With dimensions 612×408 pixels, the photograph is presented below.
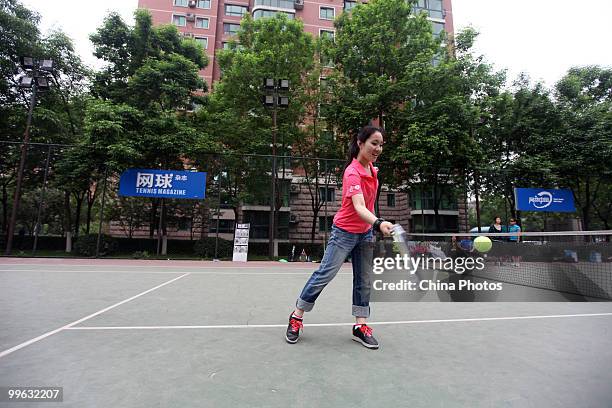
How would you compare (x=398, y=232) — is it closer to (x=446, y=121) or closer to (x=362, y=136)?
(x=362, y=136)

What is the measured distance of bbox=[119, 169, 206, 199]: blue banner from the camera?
48.9 ft

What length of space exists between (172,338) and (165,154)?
16283mm

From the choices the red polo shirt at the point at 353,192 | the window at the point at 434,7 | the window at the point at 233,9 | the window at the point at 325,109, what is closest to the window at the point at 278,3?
the window at the point at 233,9

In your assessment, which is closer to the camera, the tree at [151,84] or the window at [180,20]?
the tree at [151,84]

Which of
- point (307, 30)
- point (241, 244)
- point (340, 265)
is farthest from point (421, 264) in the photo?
point (307, 30)

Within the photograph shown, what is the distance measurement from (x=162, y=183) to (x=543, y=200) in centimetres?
2008

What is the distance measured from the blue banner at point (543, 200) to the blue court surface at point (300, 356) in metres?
14.5

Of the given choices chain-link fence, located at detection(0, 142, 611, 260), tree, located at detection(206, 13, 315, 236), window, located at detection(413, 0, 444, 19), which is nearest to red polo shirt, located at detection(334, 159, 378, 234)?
chain-link fence, located at detection(0, 142, 611, 260)

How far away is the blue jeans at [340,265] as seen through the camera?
2895 mm

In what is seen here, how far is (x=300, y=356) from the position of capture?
241 cm

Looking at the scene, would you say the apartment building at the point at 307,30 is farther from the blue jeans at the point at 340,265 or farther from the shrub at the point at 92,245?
the blue jeans at the point at 340,265

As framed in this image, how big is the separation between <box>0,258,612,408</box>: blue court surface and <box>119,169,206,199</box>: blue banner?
11.1m

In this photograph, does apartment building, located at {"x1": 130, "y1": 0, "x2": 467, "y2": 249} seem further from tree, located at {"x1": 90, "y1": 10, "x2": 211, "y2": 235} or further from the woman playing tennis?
the woman playing tennis

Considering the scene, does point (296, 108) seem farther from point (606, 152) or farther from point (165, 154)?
point (606, 152)
